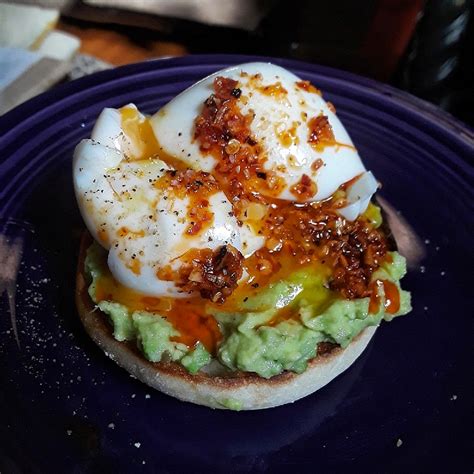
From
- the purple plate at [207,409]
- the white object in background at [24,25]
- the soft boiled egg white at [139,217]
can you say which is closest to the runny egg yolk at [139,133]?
the soft boiled egg white at [139,217]

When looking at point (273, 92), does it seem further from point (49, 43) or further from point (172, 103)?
point (49, 43)

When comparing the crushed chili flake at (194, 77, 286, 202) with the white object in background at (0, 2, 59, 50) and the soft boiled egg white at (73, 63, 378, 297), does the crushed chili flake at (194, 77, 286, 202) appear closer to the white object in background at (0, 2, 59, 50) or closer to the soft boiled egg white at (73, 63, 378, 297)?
the soft boiled egg white at (73, 63, 378, 297)

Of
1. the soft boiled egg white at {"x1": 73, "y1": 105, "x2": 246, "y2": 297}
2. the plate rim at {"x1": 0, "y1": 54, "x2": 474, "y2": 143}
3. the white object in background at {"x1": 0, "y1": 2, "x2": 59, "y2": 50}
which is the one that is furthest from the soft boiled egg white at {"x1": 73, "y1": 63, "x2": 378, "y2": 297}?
the white object in background at {"x1": 0, "y1": 2, "x2": 59, "y2": 50}

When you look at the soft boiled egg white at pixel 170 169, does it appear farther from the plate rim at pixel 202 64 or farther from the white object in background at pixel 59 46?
the white object in background at pixel 59 46

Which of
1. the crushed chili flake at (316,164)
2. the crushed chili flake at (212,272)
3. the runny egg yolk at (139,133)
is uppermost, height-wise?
the crushed chili flake at (316,164)

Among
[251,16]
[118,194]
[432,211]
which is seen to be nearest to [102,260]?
[118,194]

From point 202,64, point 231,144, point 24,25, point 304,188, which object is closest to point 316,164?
point 304,188
